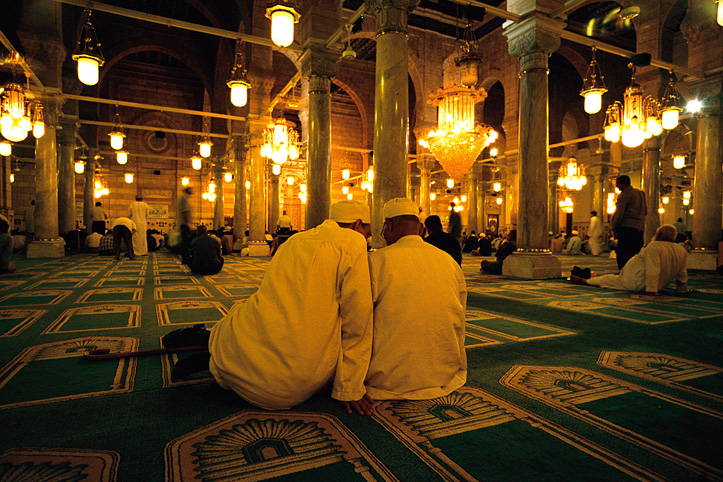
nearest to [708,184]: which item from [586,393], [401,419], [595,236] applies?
[595,236]

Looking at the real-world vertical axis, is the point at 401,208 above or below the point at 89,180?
below

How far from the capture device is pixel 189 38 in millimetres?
13383

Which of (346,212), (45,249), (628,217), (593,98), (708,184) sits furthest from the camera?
(45,249)

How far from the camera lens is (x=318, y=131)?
575cm

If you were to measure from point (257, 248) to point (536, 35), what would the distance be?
6.94m

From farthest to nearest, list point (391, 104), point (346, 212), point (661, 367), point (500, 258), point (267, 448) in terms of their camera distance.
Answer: point (500, 258)
point (391, 104)
point (661, 367)
point (346, 212)
point (267, 448)

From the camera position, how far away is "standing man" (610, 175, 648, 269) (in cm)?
492

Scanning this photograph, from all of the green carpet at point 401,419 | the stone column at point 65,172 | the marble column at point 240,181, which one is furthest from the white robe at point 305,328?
the stone column at point 65,172

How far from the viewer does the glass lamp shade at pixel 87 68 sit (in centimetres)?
446

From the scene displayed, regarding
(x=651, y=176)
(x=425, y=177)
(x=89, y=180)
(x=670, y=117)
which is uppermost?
(x=670, y=117)

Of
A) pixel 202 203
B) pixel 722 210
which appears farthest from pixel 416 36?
pixel 202 203

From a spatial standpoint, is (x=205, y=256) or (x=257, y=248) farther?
(x=257, y=248)

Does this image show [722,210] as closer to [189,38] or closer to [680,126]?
[680,126]

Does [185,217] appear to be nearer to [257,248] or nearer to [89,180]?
[257,248]
